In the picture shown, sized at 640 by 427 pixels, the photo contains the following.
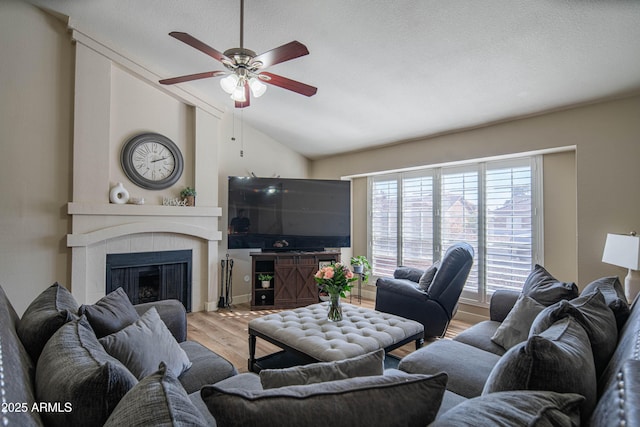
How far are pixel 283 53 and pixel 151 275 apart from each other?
342cm

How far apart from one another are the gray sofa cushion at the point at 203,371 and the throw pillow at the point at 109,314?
421 millimetres

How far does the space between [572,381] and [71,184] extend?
A: 4395mm

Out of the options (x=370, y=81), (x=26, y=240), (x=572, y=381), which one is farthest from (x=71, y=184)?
(x=572, y=381)

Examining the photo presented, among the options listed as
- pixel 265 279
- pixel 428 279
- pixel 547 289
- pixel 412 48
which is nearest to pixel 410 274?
pixel 428 279

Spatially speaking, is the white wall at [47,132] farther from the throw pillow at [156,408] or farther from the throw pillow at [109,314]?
the throw pillow at [156,408]

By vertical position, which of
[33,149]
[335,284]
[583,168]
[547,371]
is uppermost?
[33,149]

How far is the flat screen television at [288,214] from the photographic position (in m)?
4.55

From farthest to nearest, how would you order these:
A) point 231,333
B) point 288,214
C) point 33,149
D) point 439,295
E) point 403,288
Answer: point 288,214, point 231,333, point 403,288, point 33,149, point 439,295

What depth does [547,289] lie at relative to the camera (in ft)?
6.98

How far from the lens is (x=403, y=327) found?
2471 millimetres

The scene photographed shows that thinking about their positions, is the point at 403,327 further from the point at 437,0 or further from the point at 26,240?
the point at 26,240

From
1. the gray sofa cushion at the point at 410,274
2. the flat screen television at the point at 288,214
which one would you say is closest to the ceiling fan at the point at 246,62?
the flat screen television at the point at 288,214

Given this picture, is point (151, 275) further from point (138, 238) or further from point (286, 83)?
point (286, 83)

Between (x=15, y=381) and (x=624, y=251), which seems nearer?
(x=15, y=381)
